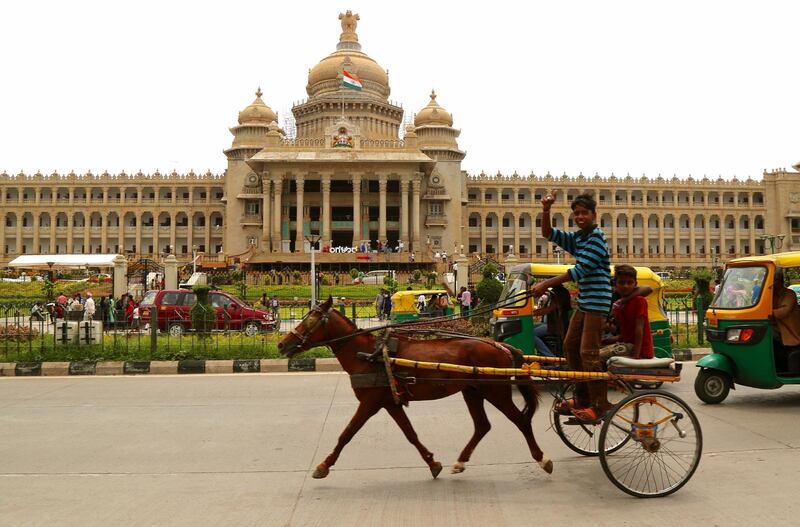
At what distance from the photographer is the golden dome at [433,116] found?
2173 inches

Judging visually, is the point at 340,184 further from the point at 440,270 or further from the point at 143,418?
the point at 143,418

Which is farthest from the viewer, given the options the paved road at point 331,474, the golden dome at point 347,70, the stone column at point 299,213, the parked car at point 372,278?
the golden dome at point 347,70

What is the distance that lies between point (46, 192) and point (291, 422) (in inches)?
2536

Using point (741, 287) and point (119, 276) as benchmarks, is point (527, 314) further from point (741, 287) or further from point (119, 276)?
point (119, 276)

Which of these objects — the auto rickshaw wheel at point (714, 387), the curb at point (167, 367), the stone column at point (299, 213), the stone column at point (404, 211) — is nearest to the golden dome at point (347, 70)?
the stone column at point (299, 213)

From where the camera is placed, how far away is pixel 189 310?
16.8 metres

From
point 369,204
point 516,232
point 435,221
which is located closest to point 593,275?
point 369,204

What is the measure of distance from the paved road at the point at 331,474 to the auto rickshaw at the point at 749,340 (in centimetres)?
33

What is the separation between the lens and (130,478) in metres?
4.95

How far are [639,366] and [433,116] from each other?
52.3m

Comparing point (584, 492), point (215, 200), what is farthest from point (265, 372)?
point (215, 200)

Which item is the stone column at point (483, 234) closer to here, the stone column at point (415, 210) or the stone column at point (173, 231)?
the stone column at point (415, 210)

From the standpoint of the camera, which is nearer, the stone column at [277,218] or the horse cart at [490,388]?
the horse cart at [490,388]

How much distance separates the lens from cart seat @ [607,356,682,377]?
4766 mm
